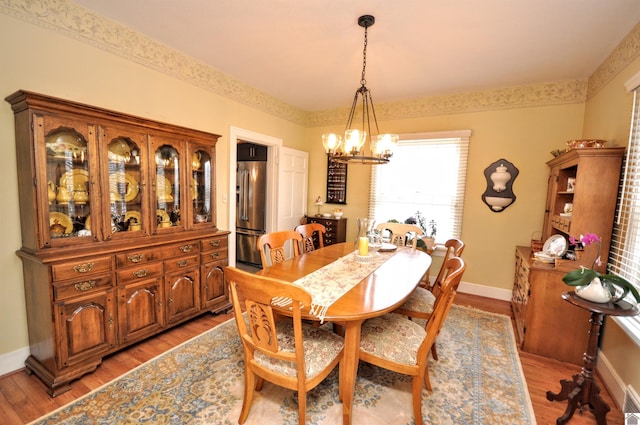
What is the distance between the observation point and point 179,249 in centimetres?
261

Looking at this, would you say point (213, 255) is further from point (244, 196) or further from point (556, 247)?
point (556, 247)

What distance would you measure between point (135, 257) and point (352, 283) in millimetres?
1780

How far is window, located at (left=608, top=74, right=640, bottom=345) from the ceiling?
0.68 meters

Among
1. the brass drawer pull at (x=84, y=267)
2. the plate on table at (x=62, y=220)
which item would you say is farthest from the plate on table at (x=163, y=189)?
the brass drawer pull at (x=84, y=267)

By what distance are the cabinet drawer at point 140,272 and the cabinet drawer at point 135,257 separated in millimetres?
39

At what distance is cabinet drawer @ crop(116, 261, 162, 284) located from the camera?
86.9 inches

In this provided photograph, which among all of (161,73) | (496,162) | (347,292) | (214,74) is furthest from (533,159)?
(161,73)

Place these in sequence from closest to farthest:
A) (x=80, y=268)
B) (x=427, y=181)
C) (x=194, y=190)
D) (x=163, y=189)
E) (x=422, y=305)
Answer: (x=80, y=268) → (x=422, y=305) → (x=163, y=189) → (x=194, y=190) → (x=427, y=181)

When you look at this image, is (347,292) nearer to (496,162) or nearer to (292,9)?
(292,9)

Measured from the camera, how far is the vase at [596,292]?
5.43ft

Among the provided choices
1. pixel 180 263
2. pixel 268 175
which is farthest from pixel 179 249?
pixel 268 175

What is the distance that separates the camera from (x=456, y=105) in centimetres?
384

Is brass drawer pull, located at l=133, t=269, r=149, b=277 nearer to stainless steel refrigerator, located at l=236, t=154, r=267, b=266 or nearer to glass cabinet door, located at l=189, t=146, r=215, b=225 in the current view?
glass cabinet door, located at l=189, t=146, r=215, b=225

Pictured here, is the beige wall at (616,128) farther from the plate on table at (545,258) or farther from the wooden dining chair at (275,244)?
the wooden dining chair at (275,244)
